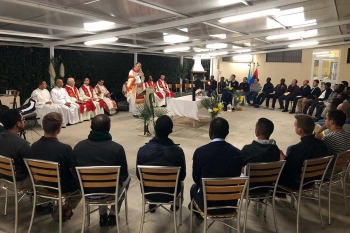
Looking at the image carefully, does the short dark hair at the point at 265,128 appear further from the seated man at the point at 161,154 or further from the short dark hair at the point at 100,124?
the short dark hair at the point at 100,124

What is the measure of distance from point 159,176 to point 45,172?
0.93m

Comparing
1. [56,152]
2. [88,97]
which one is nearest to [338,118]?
[56,152]

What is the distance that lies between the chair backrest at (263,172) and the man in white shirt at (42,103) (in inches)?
215

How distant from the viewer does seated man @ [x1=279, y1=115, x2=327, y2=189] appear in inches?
104

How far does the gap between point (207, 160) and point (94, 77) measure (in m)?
7.86

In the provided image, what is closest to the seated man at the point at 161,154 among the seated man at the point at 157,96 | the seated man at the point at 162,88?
the seated man at the point at 157,96

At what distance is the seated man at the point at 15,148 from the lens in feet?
8.59

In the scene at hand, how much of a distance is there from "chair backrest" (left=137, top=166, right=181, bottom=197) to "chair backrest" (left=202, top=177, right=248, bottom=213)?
0.28m

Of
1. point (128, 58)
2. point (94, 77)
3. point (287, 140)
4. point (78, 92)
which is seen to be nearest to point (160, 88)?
point (128, 58)

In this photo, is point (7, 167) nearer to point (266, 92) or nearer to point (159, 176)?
point (159, 176)

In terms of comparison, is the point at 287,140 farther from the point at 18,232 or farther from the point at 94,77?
the point at 94,77

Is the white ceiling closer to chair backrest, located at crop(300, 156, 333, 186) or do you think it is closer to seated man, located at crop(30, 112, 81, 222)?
seated man, located at crop(30, 112, 81, 222)

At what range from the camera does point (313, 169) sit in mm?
2551

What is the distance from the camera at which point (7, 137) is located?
2.66 meters
